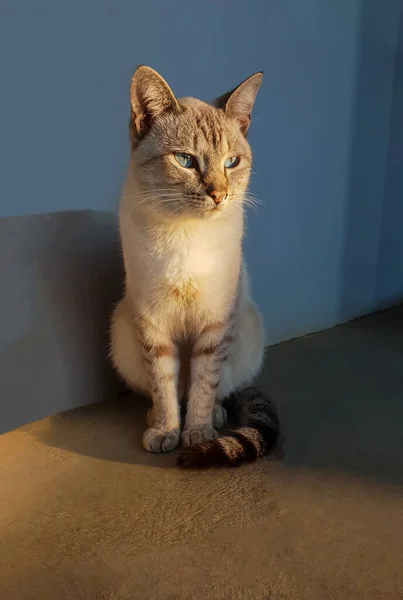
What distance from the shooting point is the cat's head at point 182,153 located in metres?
1.41

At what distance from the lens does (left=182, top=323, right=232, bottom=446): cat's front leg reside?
1.66 metres

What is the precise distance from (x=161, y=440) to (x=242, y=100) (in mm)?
1081

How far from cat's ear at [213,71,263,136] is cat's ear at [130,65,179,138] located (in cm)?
17

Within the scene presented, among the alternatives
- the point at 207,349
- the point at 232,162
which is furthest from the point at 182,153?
the point at 207,349

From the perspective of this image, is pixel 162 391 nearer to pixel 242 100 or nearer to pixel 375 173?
pixel 242 100

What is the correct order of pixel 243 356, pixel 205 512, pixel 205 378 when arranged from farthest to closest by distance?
pixel 243 356 < pixel 205 378 < pixel 205 512

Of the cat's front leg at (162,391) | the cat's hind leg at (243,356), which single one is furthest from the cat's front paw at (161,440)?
the cat's hind leg at (243,356)

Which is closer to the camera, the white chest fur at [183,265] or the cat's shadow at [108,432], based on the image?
the white chest fur at [183,265]

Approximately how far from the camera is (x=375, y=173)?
2797mm

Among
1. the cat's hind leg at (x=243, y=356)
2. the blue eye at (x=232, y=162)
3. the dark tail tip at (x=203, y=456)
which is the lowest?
the dark tail tip at (x=203, y=456)

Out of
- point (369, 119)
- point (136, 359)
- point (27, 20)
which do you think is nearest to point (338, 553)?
point (136, 359)

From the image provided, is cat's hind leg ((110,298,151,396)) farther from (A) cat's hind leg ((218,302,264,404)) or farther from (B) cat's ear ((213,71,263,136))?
(B) cat's ear ((213,71,263,136))

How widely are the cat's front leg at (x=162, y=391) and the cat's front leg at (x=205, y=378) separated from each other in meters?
0.05

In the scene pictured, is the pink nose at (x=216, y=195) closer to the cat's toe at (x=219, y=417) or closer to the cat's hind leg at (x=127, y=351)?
the cat's hind leg at (x=127, y=351)
